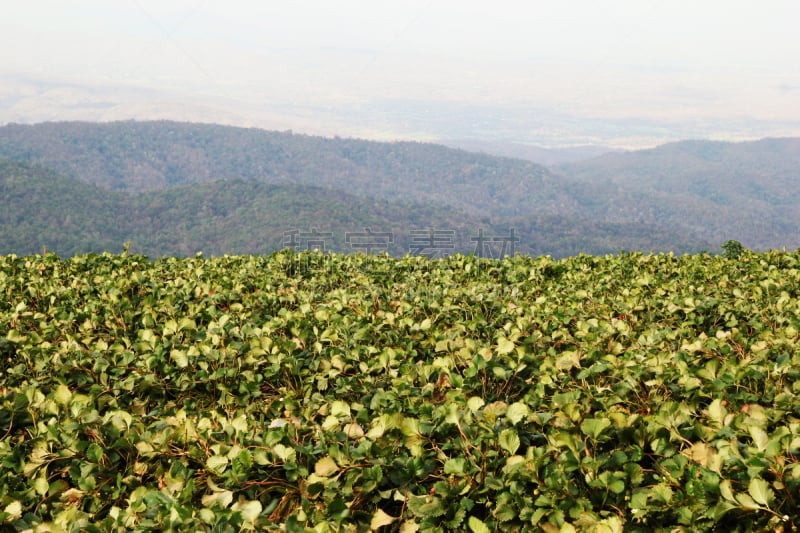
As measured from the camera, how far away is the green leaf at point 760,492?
171cm

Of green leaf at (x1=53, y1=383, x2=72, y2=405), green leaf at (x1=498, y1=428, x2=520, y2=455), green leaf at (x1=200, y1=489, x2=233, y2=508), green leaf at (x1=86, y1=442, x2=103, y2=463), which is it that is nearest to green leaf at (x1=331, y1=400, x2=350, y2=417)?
green leaf at (x1=200, y1=489, x2=233, y2=508)

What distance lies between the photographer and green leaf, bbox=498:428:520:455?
217 cm

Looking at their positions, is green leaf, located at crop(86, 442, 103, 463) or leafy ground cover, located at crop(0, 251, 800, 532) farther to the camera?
green leaf, located at crop(86, 442, 103, 463)

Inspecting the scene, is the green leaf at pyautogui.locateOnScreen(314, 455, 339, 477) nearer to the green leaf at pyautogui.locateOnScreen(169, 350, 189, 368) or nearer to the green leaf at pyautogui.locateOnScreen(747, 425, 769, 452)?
the green leaf at pyautogui.locateOnScreen(747, 425, 769, 452)

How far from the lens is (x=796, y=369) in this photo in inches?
116

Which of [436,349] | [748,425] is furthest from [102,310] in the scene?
[748,425]

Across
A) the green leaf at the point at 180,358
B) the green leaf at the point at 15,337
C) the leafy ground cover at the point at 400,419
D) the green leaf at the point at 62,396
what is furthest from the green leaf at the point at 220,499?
the green leaf at the point at 15,337

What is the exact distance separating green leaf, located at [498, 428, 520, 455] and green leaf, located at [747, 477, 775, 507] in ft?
2.43

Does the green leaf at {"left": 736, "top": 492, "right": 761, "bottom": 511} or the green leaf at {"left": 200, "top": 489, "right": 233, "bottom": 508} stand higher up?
the green leaf at {"left": 736, "top": 492, "right": 761, "bottom": 511}

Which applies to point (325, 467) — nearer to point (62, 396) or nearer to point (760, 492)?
point (760, 492)

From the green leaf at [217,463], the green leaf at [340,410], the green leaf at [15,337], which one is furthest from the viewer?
the green leaf at [15,337]

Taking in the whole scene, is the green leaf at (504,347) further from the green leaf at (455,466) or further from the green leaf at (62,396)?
the green leaf at (62,396)

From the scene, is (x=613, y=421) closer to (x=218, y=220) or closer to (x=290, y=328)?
(x=290, y=328)

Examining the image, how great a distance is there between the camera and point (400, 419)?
237cm
